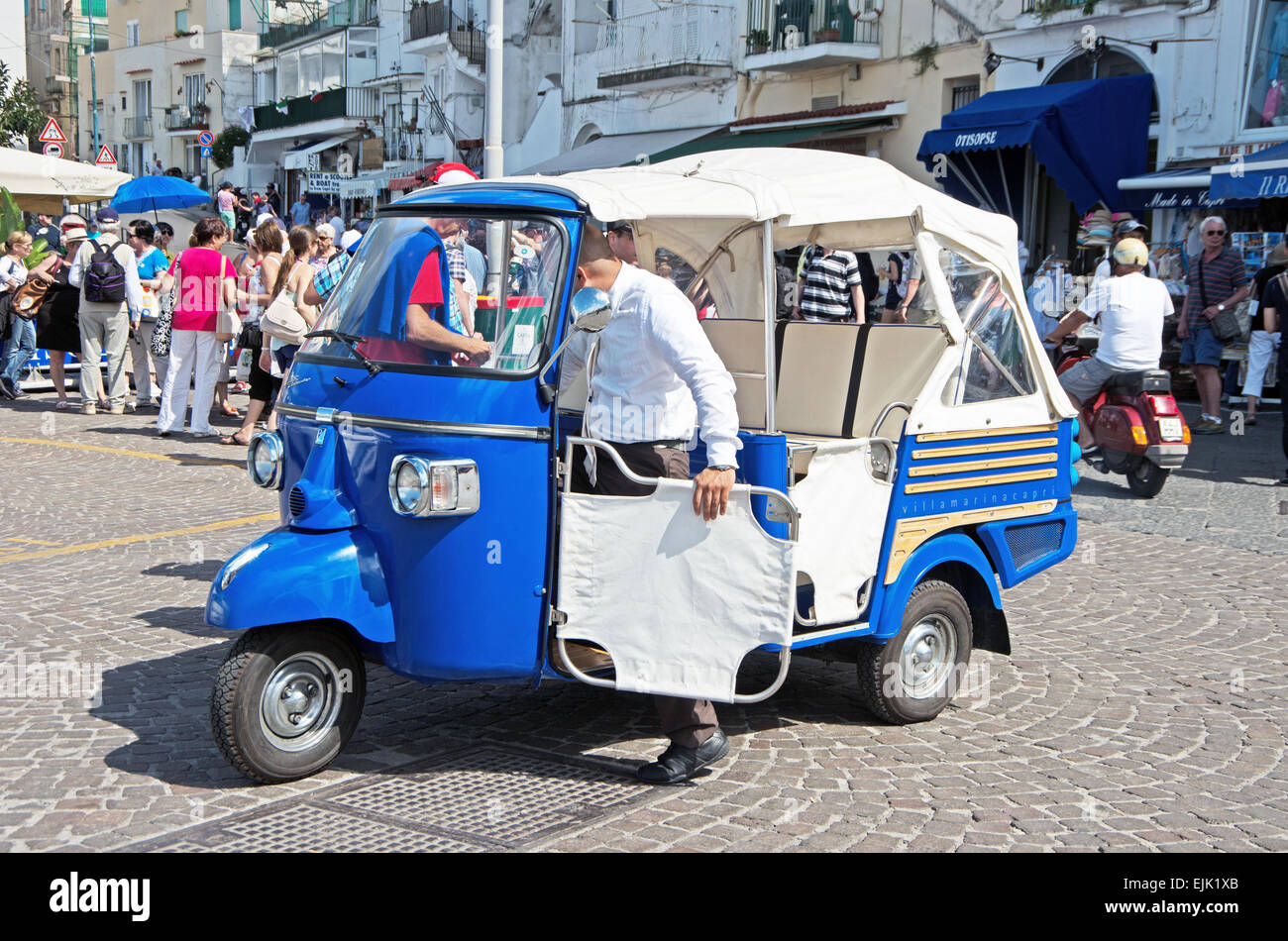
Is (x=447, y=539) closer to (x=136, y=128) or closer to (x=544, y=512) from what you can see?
(x=544, y=512)

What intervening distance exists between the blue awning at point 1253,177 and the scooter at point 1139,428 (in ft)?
18.6

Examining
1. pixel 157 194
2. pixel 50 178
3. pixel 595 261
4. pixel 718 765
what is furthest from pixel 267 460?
pixel 157 194

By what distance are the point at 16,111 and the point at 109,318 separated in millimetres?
42552

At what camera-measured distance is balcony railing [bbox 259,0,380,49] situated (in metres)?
50.1

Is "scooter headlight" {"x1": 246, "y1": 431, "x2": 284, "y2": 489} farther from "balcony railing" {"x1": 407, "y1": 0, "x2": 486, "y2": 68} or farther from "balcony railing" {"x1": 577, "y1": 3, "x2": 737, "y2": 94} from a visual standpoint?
"balcony railing" {"x1": 407, "y1": 0, "x2": 486, "y2": 68}

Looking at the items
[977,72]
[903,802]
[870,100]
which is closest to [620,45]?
[870,100]

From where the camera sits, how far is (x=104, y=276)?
45.5 feet

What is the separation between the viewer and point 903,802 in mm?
4672

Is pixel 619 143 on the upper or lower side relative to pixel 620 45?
lower

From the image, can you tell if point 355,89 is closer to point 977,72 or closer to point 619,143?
point 619,143

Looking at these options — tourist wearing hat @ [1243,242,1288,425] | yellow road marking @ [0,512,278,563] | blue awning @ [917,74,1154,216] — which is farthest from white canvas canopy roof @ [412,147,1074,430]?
blue awning @ [917,74,1154,216]

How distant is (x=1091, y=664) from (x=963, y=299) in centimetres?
184

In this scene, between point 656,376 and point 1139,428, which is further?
point 1139,428

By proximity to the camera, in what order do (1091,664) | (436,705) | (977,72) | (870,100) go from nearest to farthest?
(436,705) → (1091,664) → (977,72) → (870,100)
